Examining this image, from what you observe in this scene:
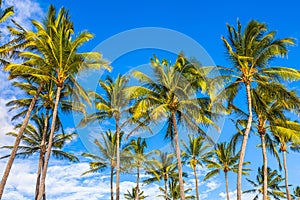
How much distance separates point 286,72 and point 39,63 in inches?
548

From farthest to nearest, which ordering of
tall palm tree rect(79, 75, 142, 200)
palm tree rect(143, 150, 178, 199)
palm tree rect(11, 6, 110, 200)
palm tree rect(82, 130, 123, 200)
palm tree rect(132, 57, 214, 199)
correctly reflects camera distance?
1. palm tree rect(143, 150, 178, 199)
2. palm tree rect(82, 130, 123, 200)
3. tall palm tree rect(79, 75, 142, 200)
4. palm tree rect(132, 57, 214, 199)
5. palm tree rect(11, 6, 110, 200)

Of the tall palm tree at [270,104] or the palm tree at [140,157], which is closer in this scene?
the tall palm tree at [270,104]

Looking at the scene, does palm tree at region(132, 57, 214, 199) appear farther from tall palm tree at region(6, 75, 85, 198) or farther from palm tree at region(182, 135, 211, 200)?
palm tree at region(182, 135, 211, 200)

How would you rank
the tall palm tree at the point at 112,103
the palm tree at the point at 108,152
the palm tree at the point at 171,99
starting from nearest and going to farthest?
the palm tree at the point at 171,99
the tall palm tree at the point at 112,103
the palm tree at the point at 108,152

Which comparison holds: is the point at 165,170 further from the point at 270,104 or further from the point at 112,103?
the point at 270,104

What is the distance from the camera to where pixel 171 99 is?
20.9m

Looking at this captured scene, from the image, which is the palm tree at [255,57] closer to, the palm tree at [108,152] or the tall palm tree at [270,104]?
the tall palm tree at [270,104]

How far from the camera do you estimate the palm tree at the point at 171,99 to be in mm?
20312

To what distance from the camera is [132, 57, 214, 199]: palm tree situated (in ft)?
66.6

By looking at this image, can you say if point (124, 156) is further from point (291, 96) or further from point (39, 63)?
point (291, 96)

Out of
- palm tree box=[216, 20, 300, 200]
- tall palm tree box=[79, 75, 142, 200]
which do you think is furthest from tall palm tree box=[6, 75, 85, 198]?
palm tree box=[216, 20, 300, 200]

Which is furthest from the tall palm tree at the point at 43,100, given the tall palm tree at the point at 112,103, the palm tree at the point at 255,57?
the palm tree at the point at 255,57

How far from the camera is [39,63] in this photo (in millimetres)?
19188

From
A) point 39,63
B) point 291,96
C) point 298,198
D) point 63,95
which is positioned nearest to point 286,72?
point 291,96
